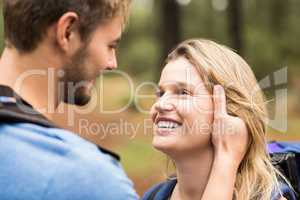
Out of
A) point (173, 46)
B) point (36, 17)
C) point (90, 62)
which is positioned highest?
point (173, 46)

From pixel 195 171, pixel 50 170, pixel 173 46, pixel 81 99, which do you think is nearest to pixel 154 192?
pixel 195 171

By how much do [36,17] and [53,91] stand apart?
227 millimetres

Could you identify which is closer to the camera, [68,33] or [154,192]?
[68,33]

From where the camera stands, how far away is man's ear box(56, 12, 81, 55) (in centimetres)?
160

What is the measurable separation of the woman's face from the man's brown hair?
84cm

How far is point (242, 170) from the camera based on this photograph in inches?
95.3

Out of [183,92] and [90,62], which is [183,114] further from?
[90,62]

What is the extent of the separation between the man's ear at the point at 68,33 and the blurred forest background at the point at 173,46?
5988 millimetres

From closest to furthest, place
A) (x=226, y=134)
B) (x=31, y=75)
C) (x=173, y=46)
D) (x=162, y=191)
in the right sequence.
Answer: (x=31, y=75) → (x=226, y=134) → (x=162, y=191) → (x=173, y=46)

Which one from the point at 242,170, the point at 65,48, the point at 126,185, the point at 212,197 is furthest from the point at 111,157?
the point at 242,170

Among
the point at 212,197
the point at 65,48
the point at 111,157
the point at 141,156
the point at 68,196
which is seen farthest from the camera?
the point at 141,156

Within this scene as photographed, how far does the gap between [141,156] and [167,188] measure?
9.02 metres

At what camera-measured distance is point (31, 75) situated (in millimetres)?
1584

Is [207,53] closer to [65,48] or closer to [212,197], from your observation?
[212,197]
